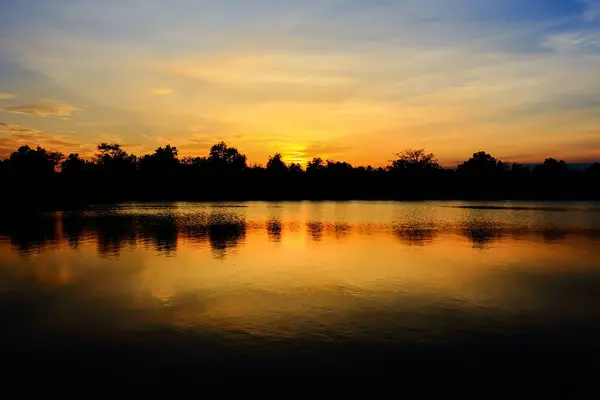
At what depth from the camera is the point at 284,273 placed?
75.8 feet

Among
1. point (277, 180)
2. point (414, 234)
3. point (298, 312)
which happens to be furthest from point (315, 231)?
point (277, 180)

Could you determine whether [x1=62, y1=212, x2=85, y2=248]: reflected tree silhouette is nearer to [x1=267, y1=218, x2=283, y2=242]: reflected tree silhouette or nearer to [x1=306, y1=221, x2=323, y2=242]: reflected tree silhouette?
[x1=267, y1=218, x2=283, y2=242]: reflected tree silhouette

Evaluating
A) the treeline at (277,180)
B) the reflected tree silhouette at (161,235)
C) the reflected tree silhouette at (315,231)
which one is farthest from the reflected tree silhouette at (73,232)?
the treeline at (277,180)

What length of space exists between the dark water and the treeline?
4013 inches

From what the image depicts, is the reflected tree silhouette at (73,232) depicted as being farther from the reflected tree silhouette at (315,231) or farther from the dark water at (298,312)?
the reflected tree silhouette at (315,231)

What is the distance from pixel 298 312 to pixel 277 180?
13288cm

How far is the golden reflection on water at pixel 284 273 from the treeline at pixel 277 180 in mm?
91995

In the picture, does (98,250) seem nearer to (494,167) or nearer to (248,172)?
(248,172)

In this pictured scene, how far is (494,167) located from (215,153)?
105 meters

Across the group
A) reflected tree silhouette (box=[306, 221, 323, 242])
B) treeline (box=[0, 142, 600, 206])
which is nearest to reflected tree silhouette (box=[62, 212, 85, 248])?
reflected tree silhouette (box=[306, 221, 323, 242])

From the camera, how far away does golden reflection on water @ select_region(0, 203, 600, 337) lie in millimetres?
16078

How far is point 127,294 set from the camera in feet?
62.5

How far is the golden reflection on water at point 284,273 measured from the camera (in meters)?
16.1

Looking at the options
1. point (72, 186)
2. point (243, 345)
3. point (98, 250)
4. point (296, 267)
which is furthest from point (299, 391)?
point (72, 186)
